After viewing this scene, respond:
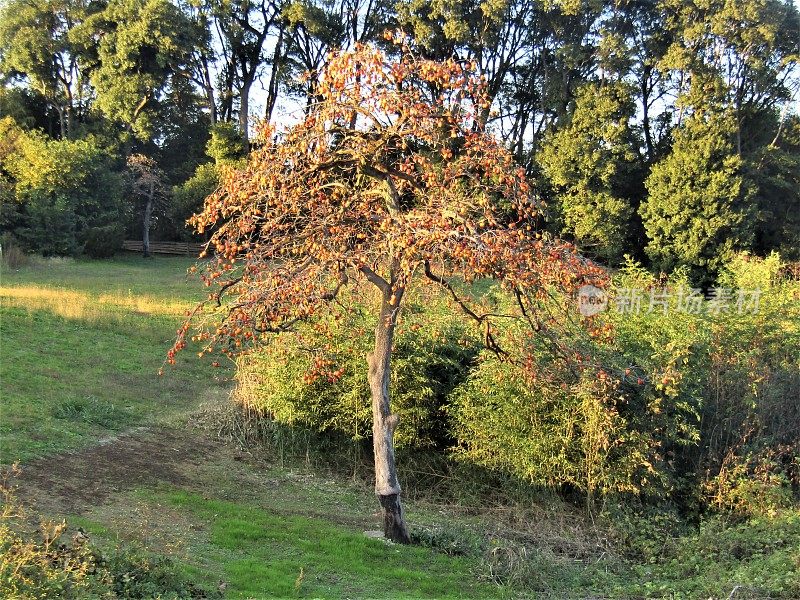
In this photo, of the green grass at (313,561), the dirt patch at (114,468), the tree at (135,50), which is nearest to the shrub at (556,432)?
the green grass at (313,561)

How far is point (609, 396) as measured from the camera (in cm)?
666

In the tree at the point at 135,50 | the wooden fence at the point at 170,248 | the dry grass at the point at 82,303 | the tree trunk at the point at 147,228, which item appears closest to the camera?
the dry grass at the point at 82,303

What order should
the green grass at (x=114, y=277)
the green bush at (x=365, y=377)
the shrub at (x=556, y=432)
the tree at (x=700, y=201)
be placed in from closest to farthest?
the shrub at (x=556, y=432) → the green bush at (x=365, y=377) → the green grass at (x=114, y=277) → the tree at (x=700, y=201)

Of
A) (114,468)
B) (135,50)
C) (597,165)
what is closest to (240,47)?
(135,50)

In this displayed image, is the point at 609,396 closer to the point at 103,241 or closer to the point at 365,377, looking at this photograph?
the point at 365,377

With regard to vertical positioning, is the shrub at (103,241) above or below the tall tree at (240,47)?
below

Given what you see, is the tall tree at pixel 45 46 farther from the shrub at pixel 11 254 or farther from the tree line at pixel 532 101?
the shrub at pixel 11 254

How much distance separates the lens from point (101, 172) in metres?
24.0

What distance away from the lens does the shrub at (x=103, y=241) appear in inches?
928

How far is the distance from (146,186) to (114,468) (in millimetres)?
22643

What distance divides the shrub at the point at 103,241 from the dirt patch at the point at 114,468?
17.7 metres

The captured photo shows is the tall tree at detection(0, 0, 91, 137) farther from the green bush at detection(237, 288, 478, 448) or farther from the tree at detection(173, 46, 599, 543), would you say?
the tree at detection(173, 46, 599, 543)

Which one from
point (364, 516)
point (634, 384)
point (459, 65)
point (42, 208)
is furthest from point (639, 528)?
point (42, 208)

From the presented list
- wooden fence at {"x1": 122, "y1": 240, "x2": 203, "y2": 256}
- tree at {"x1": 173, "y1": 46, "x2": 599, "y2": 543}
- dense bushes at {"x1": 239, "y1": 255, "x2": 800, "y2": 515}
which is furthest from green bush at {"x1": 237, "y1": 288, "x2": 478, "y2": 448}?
wooden fence at {"x1": 122, "y1": 240, "x2": 203, "y2": 256}
